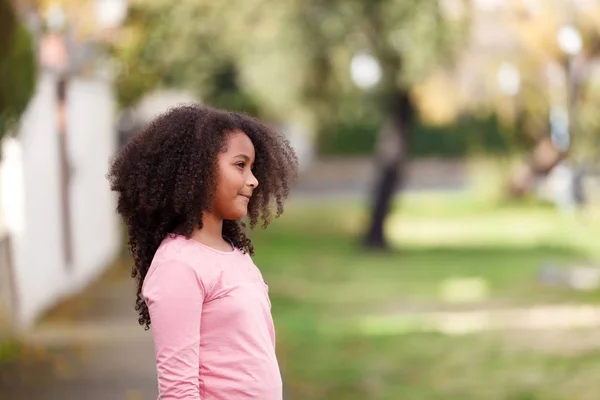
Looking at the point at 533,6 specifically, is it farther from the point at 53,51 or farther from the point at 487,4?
the point at 53,51

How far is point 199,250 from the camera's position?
317 cm

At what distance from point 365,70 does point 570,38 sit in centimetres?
590

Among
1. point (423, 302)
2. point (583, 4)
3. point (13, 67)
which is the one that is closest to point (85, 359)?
point (13, 67)

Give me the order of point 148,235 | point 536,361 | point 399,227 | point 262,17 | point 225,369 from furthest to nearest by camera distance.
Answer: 1. point 399,227
2. point 262,17
3. point 536,361
4. point 148,235
5. point 225,369

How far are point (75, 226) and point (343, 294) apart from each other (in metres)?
3.72

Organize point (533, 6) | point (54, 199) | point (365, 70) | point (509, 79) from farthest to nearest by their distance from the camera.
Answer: point (509, 79) < point (365, 70) < point (533, 6) < point (54, 199)

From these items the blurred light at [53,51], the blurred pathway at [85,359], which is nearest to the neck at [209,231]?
the blurred pathway at [85,359]

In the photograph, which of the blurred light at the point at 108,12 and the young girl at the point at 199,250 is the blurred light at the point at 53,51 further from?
the young girl at the point at 199,250

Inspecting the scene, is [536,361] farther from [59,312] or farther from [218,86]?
[218,86]

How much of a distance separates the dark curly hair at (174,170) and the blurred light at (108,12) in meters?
13.8

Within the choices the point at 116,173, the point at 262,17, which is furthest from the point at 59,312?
the point at 116,173

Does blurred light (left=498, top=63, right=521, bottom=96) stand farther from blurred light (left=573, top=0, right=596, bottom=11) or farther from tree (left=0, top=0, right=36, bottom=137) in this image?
tree (left=0, top=0, right=36, bottom=137)

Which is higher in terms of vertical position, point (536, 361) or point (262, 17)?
point (262, 17)

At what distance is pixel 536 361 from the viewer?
10539mm
